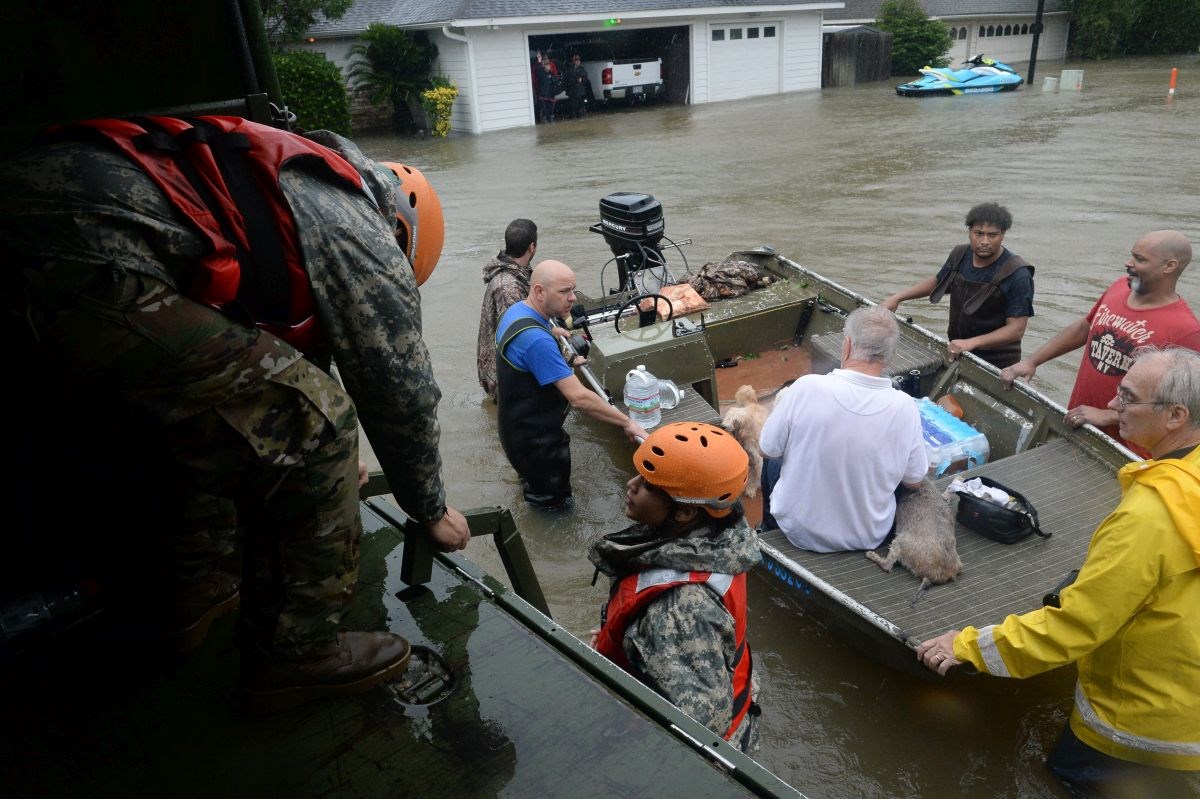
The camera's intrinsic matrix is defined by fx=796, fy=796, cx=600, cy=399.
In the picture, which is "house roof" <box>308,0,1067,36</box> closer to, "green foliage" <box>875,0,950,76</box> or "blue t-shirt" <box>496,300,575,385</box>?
"green foliage" <box>875,0,950,76</box>

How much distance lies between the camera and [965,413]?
5.71m

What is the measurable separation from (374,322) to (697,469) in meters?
0.98

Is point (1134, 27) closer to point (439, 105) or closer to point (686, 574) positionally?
point (439, 105)

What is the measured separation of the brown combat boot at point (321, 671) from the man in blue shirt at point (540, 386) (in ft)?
9.10

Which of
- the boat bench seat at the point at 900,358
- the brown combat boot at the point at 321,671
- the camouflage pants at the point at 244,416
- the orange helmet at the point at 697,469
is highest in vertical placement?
the camouflage pants at the point at 244,416

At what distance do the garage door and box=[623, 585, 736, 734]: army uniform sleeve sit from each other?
91.6 feet

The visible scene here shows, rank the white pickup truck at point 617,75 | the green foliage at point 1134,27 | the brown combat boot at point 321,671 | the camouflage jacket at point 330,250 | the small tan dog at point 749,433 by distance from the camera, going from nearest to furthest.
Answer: the camouflage jacket at point 330,250 < the brown combat boot at point 321,671 < the small tan dog at point 749,433 < the white pickup truck at point 617,75 < the green foliage at point 1134,27

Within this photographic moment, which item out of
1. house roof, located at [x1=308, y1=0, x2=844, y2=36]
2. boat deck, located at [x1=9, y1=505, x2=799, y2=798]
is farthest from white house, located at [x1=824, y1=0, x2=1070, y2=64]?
boat deck, located at [x1=9, y1=505, x2=799, y2=798]

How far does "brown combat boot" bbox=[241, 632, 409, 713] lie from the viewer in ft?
6.43

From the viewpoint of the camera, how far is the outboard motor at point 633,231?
6.67 metres

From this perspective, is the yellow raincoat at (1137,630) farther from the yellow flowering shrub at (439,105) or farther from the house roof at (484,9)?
the yellow flowering shrub at (439,105)

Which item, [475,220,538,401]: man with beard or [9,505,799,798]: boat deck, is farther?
[475,220,538,401]: man with beard

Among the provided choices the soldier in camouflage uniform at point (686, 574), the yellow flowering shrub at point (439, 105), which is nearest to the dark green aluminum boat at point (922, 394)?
the soldier in camouflage uniform at point (686, 574)

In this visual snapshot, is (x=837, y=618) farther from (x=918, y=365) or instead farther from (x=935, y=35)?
(x=935, y=35)
